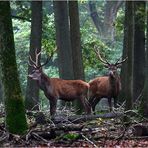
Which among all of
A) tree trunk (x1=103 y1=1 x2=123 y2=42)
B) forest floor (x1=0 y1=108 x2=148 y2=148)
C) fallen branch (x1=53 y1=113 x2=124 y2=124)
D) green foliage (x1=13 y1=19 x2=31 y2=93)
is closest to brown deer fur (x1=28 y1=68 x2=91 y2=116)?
fallen branch (x1=53 y1=113 x2=124 y2=124)

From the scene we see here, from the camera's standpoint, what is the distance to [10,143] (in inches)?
394

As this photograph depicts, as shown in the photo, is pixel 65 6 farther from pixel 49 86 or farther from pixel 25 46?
pixel 25 46

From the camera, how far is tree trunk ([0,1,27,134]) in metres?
10.5

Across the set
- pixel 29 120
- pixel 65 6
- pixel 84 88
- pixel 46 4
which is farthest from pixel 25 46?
pixel 29 120

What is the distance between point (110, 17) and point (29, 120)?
25.8m

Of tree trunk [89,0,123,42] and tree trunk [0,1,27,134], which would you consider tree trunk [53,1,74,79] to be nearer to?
tree trunk [0,1,27,134]

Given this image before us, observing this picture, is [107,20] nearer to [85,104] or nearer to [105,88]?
[105,88]

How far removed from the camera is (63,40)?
1709 cm

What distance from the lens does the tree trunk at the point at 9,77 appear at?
1054cm

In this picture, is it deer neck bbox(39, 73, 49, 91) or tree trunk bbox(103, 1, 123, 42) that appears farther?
tree trunk bbox(103, 1, 123, 42)

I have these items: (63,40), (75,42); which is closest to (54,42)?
(75,42)

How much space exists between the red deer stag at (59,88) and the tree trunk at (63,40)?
181 cm

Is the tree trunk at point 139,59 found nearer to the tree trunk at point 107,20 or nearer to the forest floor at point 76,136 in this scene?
the forest floor at point 76,136

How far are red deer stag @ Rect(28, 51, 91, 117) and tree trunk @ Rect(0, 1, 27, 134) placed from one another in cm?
399
